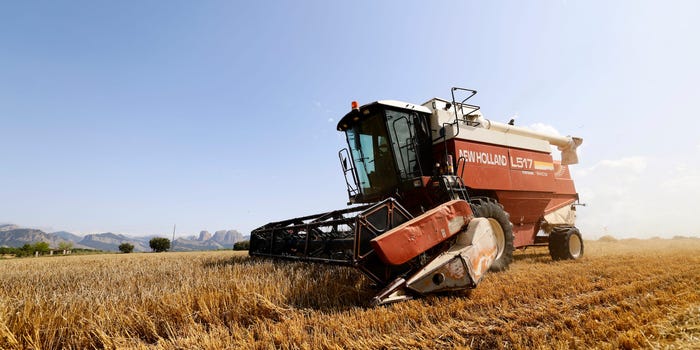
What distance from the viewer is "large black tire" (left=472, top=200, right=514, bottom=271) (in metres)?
4.53

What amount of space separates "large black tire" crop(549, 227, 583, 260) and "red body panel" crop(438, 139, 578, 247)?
0.40 m

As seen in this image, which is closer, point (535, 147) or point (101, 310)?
point (101, 310)

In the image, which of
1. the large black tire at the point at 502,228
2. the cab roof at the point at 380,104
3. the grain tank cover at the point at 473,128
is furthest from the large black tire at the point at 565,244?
the cab roof at the point at 380,104

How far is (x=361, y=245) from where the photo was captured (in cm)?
313

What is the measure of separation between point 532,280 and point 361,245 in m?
2.21

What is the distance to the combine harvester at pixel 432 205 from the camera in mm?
3006

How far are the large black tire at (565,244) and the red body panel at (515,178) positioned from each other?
40 cm

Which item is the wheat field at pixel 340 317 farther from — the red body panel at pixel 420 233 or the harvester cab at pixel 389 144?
the harvester cab at pixel 389 144

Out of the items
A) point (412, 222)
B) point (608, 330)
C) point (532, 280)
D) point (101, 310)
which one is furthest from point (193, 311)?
point (532, 280)

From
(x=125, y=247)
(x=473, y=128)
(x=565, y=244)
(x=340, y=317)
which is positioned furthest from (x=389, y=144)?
(x=125, y=247)

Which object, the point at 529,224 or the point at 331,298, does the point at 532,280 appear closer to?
the point at 331,298

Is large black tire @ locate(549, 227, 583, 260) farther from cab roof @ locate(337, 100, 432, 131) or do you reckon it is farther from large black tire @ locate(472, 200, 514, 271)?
cab roof @ locate(337, 100, 432, 131)

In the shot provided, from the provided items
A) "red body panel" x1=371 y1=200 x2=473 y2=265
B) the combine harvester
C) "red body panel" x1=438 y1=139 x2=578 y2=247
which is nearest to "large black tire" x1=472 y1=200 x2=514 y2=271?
the combine harvester

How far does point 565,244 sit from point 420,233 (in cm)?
478
